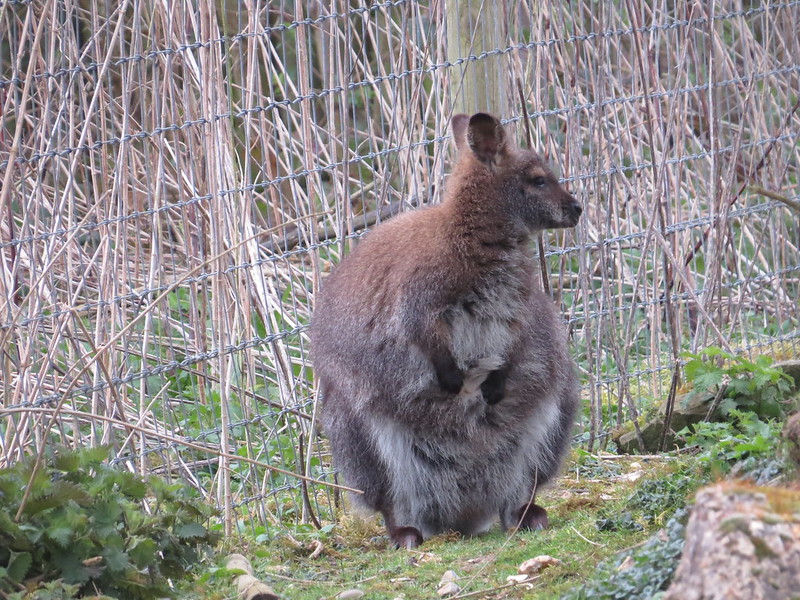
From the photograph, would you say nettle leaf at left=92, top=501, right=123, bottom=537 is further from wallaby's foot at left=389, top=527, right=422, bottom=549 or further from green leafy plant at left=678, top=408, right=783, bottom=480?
green leafy plant at left=678, top=408, right=783, bottom=480

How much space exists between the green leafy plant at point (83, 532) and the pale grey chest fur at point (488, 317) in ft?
4.43

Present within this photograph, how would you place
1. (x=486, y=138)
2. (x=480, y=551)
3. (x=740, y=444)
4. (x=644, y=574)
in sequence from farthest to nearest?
1. (x=486, y=138)
2. (x=480, y=551)
3. (x=740, y=444)
4. (x=644, y=574)

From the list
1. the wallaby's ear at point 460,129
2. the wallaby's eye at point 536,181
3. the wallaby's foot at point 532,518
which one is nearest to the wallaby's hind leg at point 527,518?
the wallaby's foot at point 532,518

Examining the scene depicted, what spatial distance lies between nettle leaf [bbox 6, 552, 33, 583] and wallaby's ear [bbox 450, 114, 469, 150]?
8.17 feet

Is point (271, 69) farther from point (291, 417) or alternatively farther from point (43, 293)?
point (291, 417)

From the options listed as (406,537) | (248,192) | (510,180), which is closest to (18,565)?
(406,537)

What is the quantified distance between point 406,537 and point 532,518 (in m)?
0.51

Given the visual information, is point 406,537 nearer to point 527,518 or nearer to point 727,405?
point 527,518

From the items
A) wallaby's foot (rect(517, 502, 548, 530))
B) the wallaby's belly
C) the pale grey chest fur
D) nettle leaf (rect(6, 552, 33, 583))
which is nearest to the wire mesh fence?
the wallaby's belly

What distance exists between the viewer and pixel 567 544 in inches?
154

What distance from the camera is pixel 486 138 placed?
4.46 meters

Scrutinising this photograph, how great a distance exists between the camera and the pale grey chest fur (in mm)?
4312

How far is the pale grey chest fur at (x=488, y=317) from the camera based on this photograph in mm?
4312

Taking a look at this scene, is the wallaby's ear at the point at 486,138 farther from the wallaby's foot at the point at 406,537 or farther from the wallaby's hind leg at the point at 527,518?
the wallaby's foot at the point at 406,537
